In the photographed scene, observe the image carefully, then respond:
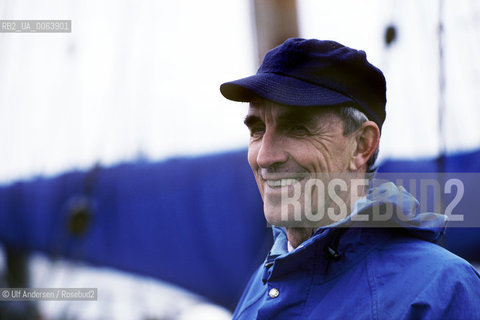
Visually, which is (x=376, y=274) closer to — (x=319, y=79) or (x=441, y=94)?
(x=319, y=79)

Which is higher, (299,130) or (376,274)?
(299,130)

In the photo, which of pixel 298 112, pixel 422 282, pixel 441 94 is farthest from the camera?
pixel 441 94

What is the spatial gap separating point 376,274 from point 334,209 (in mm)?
252

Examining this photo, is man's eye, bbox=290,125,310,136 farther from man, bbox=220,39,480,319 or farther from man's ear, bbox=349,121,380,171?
man's ear, bbox=349,121,380,171

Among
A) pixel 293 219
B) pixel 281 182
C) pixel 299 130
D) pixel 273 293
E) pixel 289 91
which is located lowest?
pixel 273 293

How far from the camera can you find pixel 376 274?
1016 millimetres

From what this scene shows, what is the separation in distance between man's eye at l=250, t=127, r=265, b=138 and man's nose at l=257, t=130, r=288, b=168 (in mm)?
60

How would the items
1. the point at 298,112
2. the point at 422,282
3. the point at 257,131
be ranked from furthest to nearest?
1. the point at 257,131
2. the point at 298,112
3. the point at 422,282

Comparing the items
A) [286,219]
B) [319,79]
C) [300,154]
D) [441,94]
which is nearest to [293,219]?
[286,219]

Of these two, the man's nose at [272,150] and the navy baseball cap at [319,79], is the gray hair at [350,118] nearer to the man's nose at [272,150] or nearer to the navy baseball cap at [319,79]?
the navy baseball cap at [319,79]

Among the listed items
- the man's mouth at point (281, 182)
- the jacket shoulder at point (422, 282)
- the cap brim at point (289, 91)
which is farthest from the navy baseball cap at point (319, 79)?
the jacket shoulder at point (422, 282)

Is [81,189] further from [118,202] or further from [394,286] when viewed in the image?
[394,286]

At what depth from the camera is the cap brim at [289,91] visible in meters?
1.17

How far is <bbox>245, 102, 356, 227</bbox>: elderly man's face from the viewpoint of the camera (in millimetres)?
1209
